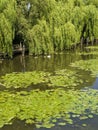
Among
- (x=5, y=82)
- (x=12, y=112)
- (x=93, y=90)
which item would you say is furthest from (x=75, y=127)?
(x=5, y=82)

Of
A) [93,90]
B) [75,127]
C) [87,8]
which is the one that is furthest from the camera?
[87,8]

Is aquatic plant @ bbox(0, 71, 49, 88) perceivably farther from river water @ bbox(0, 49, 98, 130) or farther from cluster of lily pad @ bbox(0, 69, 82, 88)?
river water @ bbox(0, 49, 98, 130)

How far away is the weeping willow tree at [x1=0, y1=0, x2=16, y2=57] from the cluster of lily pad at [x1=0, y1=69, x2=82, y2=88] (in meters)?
4.73

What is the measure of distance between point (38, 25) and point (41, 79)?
976 cm

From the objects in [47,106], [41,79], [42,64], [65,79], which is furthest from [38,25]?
[47,106]

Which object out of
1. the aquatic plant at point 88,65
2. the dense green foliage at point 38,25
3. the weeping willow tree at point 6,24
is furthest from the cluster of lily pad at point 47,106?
the dense green foliage at point 38,25

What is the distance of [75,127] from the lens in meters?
10.1

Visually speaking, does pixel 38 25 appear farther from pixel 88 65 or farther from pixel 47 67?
pixel 88 65

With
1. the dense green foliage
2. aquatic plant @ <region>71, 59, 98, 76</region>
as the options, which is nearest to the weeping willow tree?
the dense green foliage

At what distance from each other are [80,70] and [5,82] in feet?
17.6

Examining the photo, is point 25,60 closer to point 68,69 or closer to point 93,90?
point 68,69

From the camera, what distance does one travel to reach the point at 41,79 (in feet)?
54.6

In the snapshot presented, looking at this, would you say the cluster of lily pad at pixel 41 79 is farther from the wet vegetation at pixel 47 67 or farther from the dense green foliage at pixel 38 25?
the dense green foliage at pixel 38 25

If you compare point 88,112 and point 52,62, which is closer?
point 88,112
